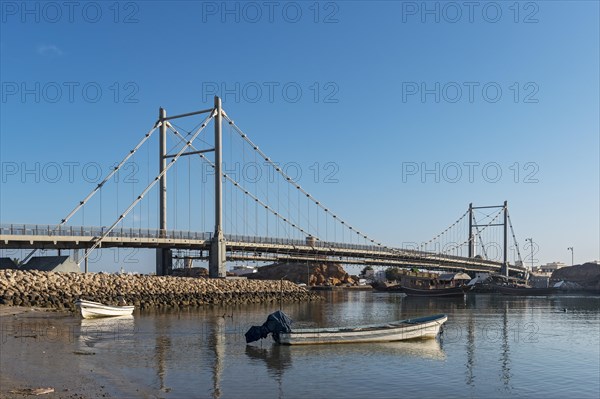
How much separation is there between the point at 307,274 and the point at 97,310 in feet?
346

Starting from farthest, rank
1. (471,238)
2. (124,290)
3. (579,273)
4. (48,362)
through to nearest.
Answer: (579,273)
(471,238)
(124,290)
(48,362)

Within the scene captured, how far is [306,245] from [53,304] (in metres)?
49.8

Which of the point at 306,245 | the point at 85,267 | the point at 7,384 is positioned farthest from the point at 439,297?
the point at 7,384

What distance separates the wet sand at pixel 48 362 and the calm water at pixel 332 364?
31 centimetres

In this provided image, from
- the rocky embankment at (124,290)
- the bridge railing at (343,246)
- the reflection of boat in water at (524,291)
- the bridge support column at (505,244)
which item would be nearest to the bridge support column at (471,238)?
the bridge support column at (505,244)

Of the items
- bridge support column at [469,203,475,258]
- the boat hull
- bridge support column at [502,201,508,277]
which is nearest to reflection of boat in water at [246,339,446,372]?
the boat hull

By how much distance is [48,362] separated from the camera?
21.7 metres

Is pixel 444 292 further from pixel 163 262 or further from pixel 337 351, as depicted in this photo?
pixel 337 351

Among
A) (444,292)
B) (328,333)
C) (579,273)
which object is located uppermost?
(328,333)

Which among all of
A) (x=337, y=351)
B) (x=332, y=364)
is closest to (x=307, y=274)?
(x=337, y=351)

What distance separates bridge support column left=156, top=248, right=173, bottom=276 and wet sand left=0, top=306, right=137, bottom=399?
35.3 m

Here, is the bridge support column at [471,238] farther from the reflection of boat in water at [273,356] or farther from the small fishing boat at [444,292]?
the reflection of boat in water at [273,356]

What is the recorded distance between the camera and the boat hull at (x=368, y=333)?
2914 centimetres

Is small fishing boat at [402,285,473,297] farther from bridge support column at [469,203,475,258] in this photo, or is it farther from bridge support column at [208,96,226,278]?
bridge support column at [469,203,475,258]
